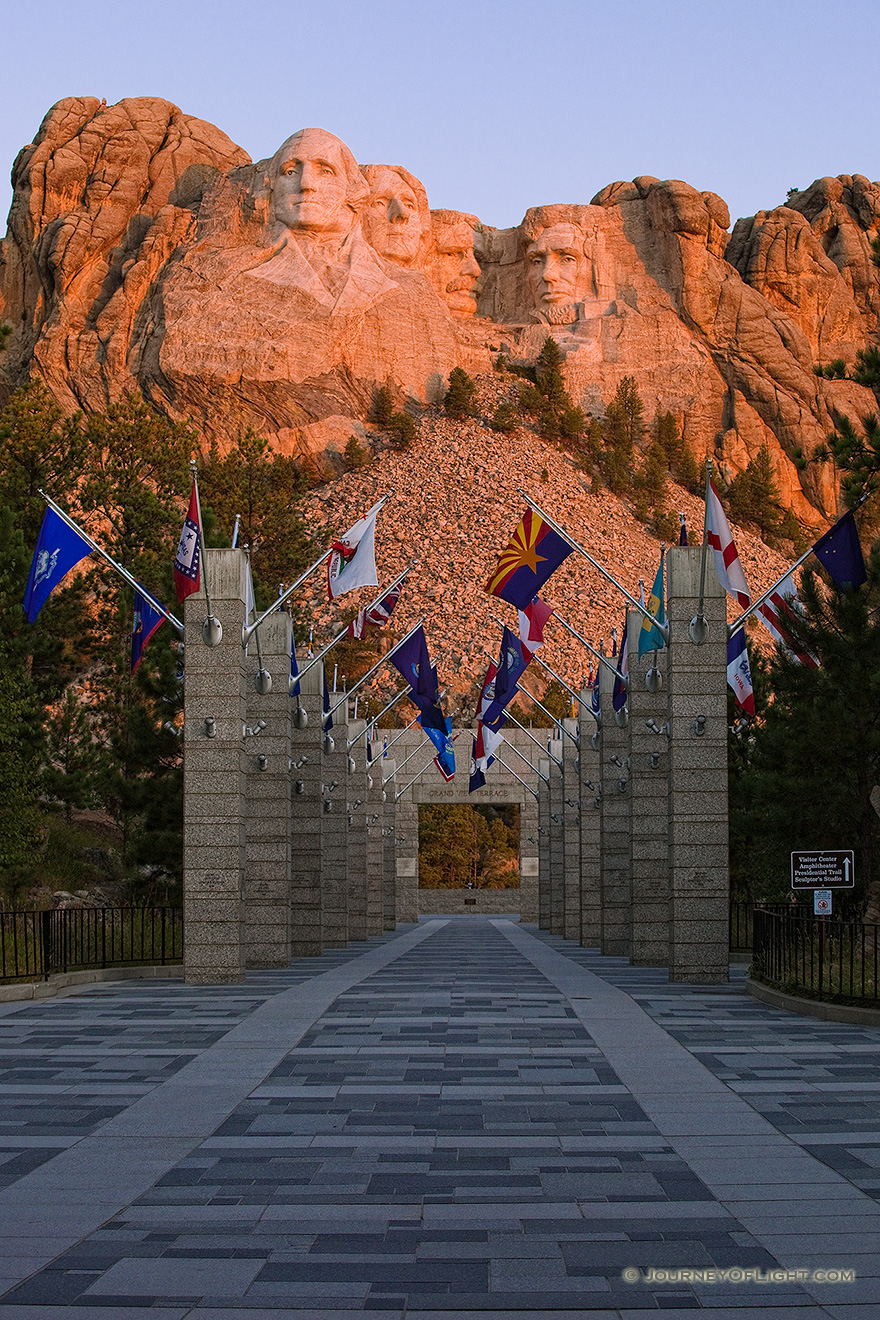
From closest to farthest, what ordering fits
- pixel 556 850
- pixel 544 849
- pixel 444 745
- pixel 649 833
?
pixel 649 833 < pixel 444 745 < pixel 556 850 < pixel 544 849

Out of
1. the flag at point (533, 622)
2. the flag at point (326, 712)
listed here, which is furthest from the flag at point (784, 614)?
the flag at point (326, 712)

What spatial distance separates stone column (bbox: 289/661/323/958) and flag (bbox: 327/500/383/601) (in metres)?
5.45

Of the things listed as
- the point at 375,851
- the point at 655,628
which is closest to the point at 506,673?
the point at 655,628

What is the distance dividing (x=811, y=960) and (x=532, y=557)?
789cm

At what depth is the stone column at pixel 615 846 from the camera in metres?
27.8

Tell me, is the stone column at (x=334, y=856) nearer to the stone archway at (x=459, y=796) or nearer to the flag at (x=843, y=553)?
the flag at (x=843, y=553)

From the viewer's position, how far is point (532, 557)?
21.8m

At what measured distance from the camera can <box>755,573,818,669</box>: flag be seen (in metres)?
21.6

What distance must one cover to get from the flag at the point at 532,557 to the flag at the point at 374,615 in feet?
20.1

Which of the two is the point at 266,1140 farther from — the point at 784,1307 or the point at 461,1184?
the point at 784,1307

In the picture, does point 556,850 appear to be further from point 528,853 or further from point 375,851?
point 528,853

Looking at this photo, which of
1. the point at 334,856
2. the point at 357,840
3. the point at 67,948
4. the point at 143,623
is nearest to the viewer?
the point at 67,948

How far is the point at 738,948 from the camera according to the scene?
28.3m

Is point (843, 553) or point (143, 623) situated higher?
point (843, 553)
